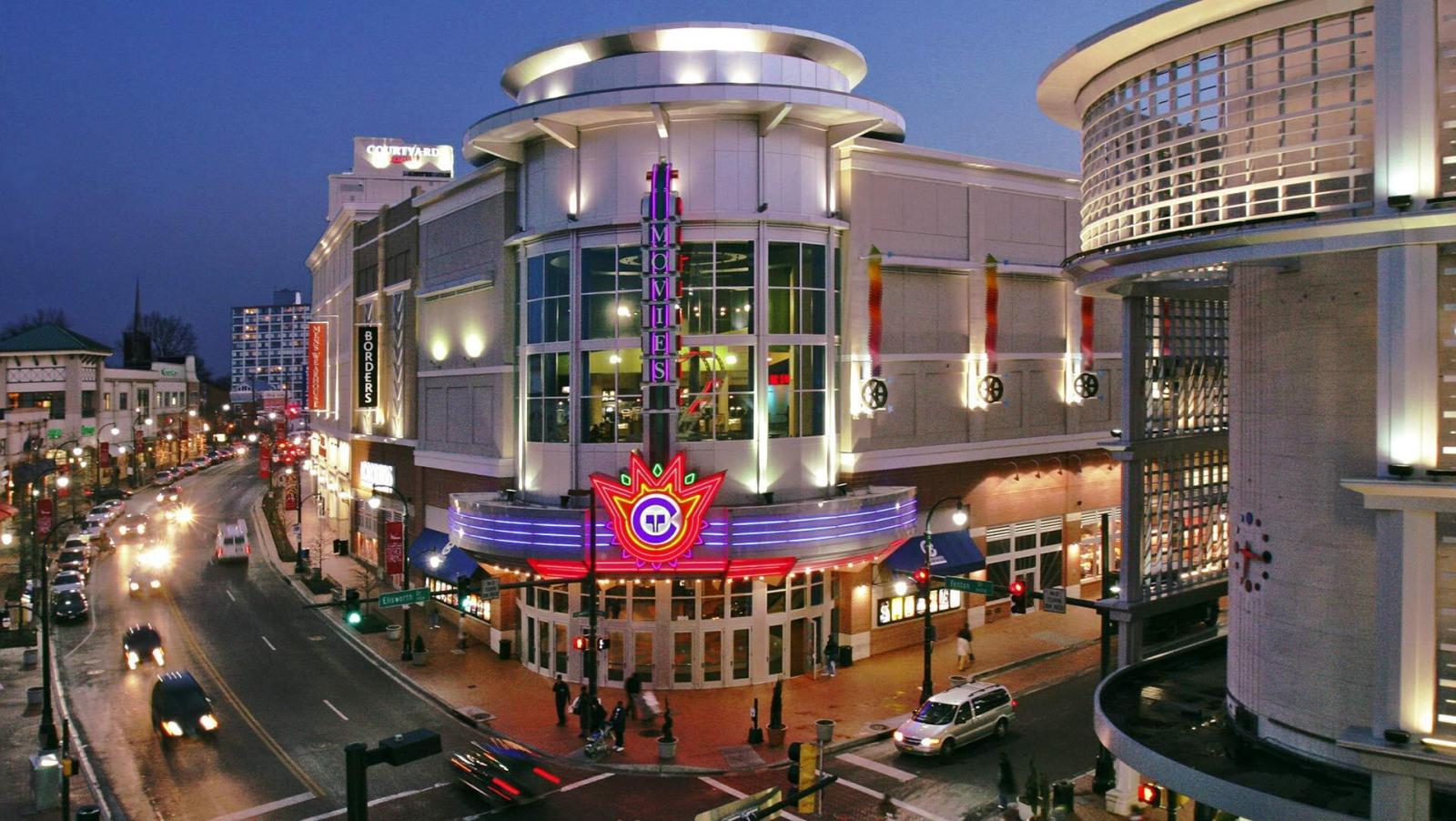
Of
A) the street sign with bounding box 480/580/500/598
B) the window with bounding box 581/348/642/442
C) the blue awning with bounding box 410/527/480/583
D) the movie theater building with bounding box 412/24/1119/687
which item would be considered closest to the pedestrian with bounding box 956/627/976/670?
the movie theater building with bounding box 412/24/1119/687

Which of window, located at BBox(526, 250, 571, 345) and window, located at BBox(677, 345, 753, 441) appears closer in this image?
window, located at BBox(677, 345, 753, 441)

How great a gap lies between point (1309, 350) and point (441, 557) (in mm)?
32640

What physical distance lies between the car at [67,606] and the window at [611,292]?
89.0 ft

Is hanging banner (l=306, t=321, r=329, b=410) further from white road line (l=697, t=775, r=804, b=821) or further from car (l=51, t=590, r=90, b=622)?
white road line (l=697, t=775, r=804, b=821)

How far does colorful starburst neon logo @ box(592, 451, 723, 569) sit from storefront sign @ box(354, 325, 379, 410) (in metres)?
25.6

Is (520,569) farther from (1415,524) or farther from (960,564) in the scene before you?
(1415,524)

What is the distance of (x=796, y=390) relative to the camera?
35.6 meters

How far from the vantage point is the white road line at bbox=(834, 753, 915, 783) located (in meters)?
25.9

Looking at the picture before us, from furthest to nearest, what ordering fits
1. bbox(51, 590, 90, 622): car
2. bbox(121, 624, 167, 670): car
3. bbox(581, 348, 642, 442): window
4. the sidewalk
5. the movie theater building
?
bbox(51, 590, 90, 622): car, bbox(121, 624, 167, 670): car, bbox(581, 348, 642, 442): window, the movie theater building, the sidewalk

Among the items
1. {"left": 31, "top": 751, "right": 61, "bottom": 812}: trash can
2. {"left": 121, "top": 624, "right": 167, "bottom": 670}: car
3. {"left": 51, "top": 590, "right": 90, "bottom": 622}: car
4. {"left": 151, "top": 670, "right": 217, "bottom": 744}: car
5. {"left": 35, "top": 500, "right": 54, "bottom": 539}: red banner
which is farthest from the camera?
{"left": 35, "top": 500, "right": 54, "bottom": 539}: red banner

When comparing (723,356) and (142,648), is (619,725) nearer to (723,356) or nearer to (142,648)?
(723,356)

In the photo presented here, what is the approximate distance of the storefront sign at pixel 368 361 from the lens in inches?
2080

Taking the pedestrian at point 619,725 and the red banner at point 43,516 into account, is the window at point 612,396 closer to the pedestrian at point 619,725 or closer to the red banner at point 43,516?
the pedestrian at point 619,725

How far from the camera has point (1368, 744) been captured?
1235 centimetres
